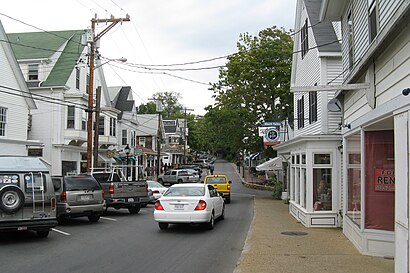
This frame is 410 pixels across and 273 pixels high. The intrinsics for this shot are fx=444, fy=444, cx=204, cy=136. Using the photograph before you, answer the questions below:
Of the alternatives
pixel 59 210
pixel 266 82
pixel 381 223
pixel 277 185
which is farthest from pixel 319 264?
pixel 266 82

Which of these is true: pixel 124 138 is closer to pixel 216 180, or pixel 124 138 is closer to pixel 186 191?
pixel 216 180

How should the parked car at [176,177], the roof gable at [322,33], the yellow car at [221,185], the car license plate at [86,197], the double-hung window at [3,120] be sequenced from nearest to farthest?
1. the car license plate at [86,197]
2. the roof gable at [322,33]
3. the double-hung window at [3,120]
4. the yellow car at [221,185]
5. the parked car at [176,177]

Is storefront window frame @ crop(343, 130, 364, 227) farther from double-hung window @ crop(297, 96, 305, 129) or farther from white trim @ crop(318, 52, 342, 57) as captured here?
double-hung window @ crop(297, 96, 305, 129)

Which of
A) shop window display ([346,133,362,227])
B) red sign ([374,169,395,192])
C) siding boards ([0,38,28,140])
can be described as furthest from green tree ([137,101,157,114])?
red sign ([374,169,395,192])

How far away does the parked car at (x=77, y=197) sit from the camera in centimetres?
1476

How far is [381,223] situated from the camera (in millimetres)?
9461

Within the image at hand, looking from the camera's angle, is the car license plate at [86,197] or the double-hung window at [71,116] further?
the double-hung window at [71,116]

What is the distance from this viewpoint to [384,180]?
31.5ft

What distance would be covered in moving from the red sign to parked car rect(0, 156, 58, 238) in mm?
8043

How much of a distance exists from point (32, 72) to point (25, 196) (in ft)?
Answer: 80.3

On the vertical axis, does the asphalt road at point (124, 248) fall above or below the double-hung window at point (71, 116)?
below

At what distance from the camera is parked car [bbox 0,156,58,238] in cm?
1090

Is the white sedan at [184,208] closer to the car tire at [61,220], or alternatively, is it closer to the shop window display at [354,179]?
the car tire at [61,220]

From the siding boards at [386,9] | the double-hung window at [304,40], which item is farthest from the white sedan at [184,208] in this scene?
the double-hung window at [304,40]
